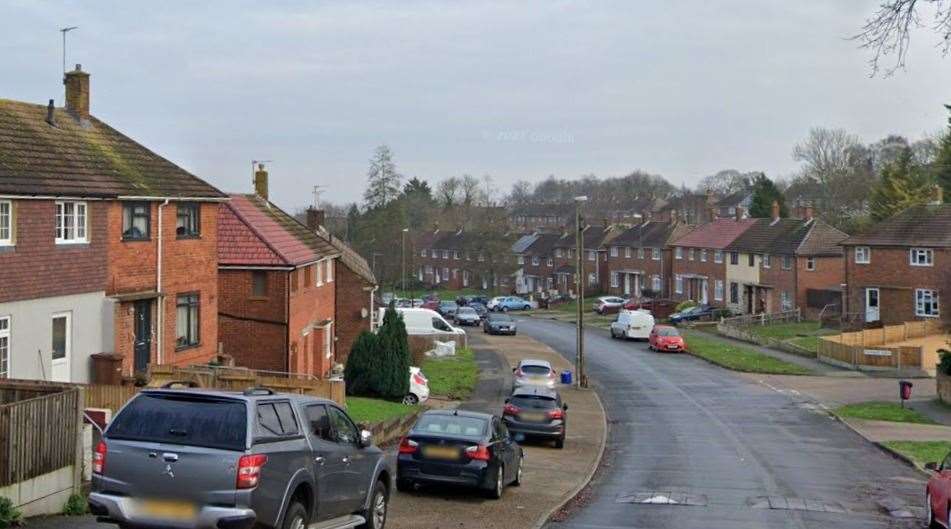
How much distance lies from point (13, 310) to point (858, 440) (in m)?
22.8

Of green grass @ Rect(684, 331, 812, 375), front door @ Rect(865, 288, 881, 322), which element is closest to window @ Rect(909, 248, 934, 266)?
front door @ Rect(865, 288, 881, 322)

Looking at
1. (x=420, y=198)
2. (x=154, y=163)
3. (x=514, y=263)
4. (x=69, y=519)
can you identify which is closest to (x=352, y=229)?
(x=514, y=263)

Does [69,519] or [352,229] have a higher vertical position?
[352,229]

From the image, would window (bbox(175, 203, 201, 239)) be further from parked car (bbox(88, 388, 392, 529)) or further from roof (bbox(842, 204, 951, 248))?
roof (bbox(842, 204, 951, 248))

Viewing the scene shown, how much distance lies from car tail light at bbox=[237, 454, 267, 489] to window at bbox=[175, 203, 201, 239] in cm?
1882

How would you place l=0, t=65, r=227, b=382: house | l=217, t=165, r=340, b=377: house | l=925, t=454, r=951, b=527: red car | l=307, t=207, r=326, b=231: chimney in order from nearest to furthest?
l=925, t=454, r=951, b=527: red car, l=0, t=65, r=227, b=382: house, l=217, t=165, r=340, b=377: house, l=307, t=207, r=326, b=231: chimney

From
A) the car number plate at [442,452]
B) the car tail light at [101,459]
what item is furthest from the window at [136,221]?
the car tail light at [101,459]

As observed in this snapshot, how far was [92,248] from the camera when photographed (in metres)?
23.6

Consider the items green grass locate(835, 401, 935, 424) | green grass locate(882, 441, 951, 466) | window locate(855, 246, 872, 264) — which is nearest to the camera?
green grass locate(882, 441, 951, 466)

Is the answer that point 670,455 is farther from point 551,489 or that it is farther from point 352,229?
point 352,229

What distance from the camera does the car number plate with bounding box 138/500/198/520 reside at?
32.0 feet

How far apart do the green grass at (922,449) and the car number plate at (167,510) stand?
20970mm

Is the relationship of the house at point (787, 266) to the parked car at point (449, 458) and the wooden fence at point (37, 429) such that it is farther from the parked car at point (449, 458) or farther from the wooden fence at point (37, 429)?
the wooden fence at point (37, 429)

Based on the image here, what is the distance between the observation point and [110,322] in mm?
24125
